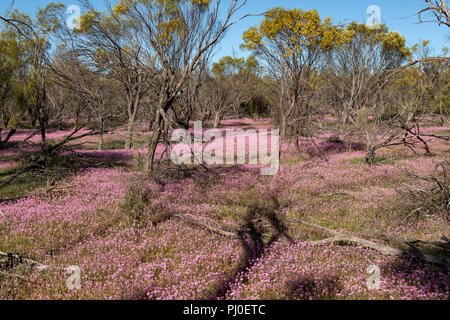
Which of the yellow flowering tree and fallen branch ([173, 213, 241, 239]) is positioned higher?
the yellow flowering tree

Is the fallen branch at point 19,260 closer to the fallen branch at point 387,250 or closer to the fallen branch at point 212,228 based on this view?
the fallen branch at point 212,228

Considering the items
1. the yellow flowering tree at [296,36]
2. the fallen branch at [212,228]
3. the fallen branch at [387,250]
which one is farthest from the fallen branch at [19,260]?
the yellow flowering tree at [296,36]

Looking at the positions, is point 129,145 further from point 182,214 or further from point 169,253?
point 169,253

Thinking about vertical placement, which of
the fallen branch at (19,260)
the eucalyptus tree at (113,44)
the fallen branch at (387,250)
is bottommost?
the fallen branch at (19,260)

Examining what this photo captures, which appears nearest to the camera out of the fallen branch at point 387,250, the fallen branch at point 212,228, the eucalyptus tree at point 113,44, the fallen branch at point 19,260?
the fallen branch at point 387,250

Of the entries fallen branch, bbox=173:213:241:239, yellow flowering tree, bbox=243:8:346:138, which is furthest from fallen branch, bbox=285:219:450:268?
yellow flowering tree, bbox=243:8:346:138

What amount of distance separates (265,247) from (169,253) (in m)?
1.80

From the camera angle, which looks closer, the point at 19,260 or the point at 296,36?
the point at 19,260

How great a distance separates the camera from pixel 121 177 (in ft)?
32.3

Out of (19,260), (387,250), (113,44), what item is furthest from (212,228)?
(113,44)

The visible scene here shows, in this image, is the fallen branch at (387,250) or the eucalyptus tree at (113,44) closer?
the fallen branch at (387,250)

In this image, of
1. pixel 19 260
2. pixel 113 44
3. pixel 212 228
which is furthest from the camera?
pixel 113 44

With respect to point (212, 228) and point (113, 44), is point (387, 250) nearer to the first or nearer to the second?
point (212, 228)

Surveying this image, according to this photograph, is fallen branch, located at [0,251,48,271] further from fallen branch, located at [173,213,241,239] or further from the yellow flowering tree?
the yellow flowering tree
